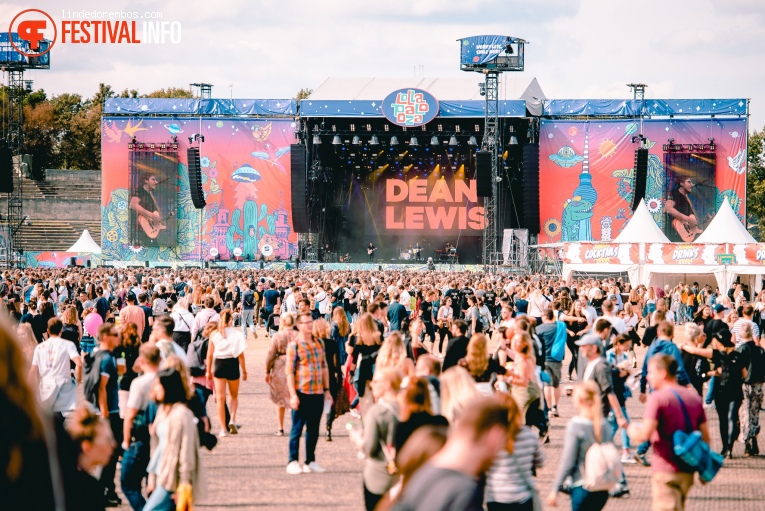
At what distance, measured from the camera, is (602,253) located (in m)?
29.6

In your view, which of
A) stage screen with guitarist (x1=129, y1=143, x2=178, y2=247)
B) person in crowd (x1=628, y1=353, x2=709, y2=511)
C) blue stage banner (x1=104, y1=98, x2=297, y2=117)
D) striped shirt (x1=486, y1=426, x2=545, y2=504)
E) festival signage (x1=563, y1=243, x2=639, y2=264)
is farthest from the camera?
blue stage banner (x1=104, y1=98, x2=297, y2=117)

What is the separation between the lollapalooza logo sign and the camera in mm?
41250

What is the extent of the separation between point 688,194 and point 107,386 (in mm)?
37018

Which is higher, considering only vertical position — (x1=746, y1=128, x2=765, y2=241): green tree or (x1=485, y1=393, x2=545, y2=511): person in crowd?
(x1=746, y1=128, x2=765, y2=241): green tree

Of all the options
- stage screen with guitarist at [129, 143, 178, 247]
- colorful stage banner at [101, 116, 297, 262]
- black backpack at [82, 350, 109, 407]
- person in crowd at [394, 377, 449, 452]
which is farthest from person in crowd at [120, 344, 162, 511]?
stage screen with guitarist at [129, 143, 178, 247]

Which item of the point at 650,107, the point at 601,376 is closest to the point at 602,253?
the point at 650,107

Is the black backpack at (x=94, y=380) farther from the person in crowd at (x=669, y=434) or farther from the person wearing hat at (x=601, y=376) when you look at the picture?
the person in crowd at (x=669, y=434)

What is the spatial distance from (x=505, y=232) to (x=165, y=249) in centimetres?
1480

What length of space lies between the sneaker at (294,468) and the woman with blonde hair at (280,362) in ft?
3.80

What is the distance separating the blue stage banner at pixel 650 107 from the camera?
42406mm

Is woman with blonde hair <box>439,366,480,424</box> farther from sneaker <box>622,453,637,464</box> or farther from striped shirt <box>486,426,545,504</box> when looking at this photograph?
sneaker <box>622,453,637,464</box>

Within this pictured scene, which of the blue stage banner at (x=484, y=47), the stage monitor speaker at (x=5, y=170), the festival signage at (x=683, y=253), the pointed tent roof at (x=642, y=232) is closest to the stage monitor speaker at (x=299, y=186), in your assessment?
the blue stage banner at (x=484, y=47)

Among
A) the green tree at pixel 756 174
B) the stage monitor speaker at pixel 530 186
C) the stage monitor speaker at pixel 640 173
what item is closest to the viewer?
the stage monitor speaker at pixel 640 173

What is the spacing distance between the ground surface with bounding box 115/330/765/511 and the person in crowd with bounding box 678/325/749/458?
357 mm
